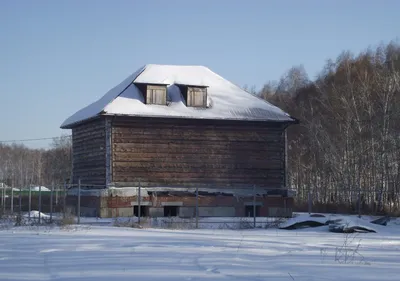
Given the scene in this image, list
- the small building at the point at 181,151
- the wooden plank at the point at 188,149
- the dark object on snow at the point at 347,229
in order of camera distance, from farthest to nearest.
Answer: the wooden plank at the point at 188,149, the small building at the point at 181,151, the dark object on snow at the point at 347,229

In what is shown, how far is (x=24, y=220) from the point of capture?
75.0ft

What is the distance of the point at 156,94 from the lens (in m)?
30.3

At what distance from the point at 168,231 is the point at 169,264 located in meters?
8.78


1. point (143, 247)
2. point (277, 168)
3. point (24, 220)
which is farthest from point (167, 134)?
point (143, 247)

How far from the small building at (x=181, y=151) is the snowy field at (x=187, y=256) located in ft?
33.6

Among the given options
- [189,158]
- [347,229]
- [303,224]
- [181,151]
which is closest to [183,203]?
[189,158]

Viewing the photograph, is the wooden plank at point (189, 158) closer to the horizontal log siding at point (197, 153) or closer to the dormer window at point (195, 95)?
the horizontal log siding at point (197, 153)

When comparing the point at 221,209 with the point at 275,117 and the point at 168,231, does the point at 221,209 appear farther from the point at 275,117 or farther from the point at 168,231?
the point at 168,231

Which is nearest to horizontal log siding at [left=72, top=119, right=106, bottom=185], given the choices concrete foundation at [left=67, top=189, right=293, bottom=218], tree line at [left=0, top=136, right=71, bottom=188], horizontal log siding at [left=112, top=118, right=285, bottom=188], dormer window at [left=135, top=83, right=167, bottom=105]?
concrete foundation at [left=67, top=189, right=293, bottom=218]

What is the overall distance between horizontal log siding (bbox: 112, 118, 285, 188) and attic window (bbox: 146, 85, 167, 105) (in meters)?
1.20

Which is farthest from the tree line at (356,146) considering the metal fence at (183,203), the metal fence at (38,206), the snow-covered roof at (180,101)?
the metal fence at (38,206)

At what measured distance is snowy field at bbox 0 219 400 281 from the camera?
32.6 feet

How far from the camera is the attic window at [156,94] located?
30.1 metres

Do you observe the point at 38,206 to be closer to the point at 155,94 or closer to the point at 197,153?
the point at 155,94
